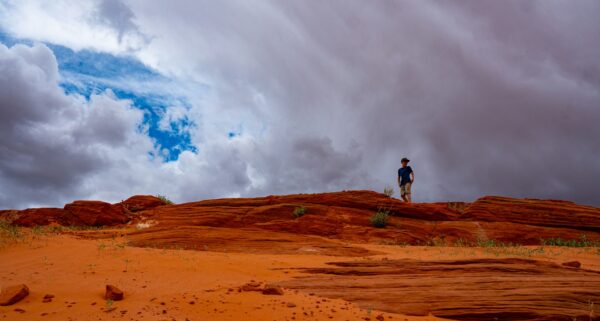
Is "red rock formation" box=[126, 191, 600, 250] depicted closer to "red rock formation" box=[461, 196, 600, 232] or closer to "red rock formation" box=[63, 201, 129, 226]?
"red rock formation" box=[461, 196, 600, 232]

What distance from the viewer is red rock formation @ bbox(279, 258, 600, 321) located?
712 cm

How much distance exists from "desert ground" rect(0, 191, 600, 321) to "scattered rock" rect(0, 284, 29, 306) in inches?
3.0

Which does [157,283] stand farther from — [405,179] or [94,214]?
[405,179]

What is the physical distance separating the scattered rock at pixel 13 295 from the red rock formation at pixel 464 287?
435 cm

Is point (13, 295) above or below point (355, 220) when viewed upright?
below

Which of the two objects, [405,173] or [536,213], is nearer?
[536,213]

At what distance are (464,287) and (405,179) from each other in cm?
1355

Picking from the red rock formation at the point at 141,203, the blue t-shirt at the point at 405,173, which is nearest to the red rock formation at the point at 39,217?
the red rock formation at the point at 141,203

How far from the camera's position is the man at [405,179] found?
830 inches

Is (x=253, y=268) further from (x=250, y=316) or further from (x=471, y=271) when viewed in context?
(x=471, y=271)

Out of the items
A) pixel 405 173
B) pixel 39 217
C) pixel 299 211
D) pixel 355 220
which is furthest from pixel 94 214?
pixel 405 173

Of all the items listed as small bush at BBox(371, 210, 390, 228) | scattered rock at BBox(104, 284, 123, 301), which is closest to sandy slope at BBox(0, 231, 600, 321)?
scattered rock at BBox(104, 284, 123, 301)

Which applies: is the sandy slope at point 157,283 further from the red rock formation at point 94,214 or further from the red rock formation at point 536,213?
the red rock formation at point 536,213

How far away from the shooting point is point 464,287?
8.05m
